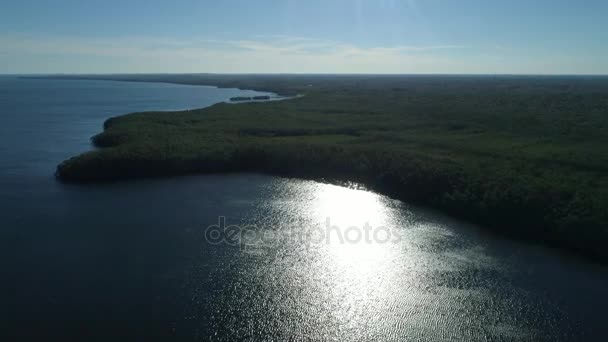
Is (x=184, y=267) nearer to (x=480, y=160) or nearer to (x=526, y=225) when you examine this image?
(x=526, y=225)

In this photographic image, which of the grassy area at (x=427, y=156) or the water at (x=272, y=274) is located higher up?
the grassy area at (x=427, y=156)

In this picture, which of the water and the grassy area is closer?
the water

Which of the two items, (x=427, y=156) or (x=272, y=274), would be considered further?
(x=427, y=156)

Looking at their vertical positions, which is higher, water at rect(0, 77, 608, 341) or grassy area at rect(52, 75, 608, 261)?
grassy area at rect(52, 75, 608, 261)

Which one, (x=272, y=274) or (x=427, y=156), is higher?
(x=427, y=156)

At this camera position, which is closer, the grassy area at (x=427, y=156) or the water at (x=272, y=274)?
the water at (x=272, y=274)
